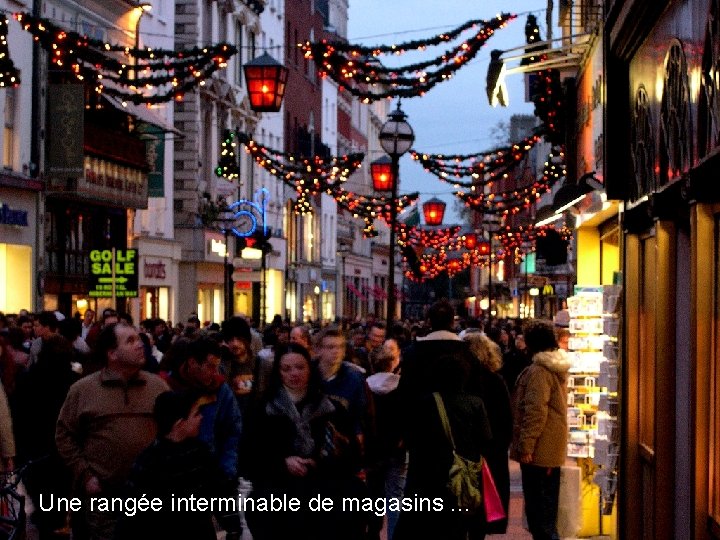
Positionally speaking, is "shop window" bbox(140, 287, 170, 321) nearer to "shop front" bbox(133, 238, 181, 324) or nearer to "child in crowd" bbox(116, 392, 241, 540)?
"shop front" bbox(133, 238, 181, 324)

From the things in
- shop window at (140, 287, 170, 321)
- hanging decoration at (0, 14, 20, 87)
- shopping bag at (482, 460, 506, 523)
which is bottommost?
shopping bag at (482, 460, 506, 523)

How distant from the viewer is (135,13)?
144 feet

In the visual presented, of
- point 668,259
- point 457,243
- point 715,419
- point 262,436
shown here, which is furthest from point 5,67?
point 457,243

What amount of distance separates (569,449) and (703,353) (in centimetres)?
A: 680

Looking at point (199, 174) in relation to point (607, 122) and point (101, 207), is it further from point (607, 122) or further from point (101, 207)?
point (607, 122)

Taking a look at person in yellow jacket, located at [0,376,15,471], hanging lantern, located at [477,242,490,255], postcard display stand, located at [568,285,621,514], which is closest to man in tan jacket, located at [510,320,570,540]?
postcard display stand, located at [568,285,621,514]

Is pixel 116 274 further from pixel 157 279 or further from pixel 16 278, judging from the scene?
pixel 157 279

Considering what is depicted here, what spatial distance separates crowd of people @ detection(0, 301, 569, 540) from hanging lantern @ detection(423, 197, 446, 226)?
39099 mm

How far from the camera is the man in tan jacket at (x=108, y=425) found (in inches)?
383

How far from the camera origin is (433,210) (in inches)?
2072

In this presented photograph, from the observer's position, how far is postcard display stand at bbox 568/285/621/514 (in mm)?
13820

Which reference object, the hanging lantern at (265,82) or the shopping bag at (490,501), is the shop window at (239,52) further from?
the shopping bag at (490,501)

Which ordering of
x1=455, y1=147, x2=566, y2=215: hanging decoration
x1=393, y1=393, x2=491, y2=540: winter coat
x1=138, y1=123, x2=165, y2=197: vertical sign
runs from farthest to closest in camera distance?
x1=138, y1=123, x2=165, y2=197: vertical sign < x1=455, y1=147, x2=566, y2=215: hanging decoration < x1=393, y1=393, x2=491, y2=540: winter coat

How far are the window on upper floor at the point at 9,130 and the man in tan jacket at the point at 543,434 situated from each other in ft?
74.5
